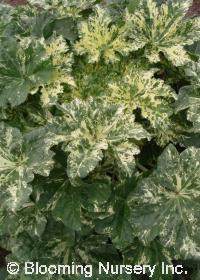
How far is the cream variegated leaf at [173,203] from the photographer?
1.65 metres

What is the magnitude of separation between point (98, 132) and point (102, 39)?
1.67 feet

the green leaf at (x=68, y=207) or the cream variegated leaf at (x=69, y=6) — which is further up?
the cream variegated leaf at (x=69, y=6)

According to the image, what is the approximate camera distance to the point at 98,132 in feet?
5.45

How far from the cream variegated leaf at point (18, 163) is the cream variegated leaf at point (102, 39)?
487 millimetres

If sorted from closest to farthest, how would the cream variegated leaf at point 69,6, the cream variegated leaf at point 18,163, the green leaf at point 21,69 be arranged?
the cream variegated leaf at point 18,163 < the green leaf at point 21,69 < the cream variegated leaf at point 69,6

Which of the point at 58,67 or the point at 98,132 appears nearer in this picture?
the point at 98,132

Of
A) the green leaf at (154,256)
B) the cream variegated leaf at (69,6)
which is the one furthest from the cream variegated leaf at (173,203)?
the cream variegated leaf at (69,6)

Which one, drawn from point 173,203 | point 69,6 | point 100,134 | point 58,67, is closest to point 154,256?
point 173,203

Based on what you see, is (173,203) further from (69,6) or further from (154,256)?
(69,6)

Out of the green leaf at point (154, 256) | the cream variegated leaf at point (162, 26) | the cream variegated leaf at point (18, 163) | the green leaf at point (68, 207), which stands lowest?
the green leaf at point (154, 256)

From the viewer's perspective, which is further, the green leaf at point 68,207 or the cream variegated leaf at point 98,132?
the green leaf at point 68,207

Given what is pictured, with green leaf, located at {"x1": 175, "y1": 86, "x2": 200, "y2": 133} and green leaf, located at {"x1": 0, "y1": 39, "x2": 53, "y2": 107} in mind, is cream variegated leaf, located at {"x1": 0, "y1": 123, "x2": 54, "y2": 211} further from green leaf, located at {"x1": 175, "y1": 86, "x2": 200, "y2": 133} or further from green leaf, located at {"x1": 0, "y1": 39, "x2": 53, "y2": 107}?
green leaf, located at {"x1": 175, "y1": 86, "x2": 200, "y2": 133}

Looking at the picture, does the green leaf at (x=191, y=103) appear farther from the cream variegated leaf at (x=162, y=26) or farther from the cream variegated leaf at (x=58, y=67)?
the cream variegated leaf at (x=58, y=67)

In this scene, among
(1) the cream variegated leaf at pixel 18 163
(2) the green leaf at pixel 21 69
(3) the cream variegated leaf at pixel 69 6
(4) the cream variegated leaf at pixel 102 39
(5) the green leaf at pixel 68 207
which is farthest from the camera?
(3) the cream variegated leaf at pixel 69 6
